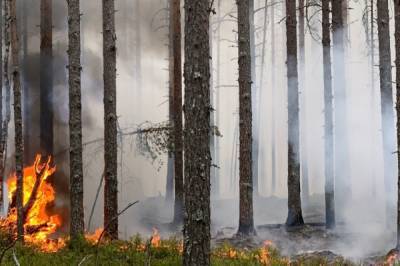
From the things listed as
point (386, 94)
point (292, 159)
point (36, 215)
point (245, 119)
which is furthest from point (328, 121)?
point (36, 215)

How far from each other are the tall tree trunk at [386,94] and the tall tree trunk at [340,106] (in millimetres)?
2172

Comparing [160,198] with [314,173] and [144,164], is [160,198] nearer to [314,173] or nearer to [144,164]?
[144,164]

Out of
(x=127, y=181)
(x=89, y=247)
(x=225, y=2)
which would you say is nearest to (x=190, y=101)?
(x=89, y=247)

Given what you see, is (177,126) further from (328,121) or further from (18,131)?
(18,131)

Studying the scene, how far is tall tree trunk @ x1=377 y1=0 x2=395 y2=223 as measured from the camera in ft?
43.9

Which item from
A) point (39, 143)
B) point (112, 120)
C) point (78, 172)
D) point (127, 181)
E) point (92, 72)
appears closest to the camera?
point (78, 172)

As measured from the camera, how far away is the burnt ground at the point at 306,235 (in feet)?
42.1

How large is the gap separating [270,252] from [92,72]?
1544 cm

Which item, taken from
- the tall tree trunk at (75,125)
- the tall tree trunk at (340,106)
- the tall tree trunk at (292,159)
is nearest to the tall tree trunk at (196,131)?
the tall tree trunk at (75,125)

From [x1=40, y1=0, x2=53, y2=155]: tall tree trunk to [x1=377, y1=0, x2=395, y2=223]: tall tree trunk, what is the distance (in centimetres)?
1134

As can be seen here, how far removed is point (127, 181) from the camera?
26484 mm

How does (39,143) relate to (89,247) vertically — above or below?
above

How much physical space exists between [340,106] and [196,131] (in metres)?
15.0

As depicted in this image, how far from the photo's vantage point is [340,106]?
66.2 feet
